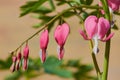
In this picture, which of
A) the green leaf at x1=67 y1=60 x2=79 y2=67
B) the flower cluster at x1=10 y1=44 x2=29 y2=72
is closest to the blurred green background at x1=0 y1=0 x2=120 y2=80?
the green leaf at x1=67 y1=60 x2=79 y2=67

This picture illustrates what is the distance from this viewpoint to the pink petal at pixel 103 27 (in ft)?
3.93

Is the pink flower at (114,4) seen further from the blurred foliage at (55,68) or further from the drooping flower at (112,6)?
the blurred foliage at (55,68)

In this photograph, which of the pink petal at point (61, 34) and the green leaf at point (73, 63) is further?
the green leaf at point (73, 63)

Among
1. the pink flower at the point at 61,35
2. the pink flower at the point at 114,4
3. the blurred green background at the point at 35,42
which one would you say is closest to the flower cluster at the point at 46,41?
the pink flower at the point at 61,35

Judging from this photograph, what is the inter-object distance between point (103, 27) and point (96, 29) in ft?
0.13

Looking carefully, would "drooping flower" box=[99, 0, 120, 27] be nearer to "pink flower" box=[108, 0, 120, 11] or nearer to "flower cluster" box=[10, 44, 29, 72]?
"pink flower" box=[108, 0, 120, 11]

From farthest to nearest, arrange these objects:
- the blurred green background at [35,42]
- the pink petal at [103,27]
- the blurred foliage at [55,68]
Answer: the blurred green background at [35,42], the blurred foliage at [55,68], the pink petal at [103,27]

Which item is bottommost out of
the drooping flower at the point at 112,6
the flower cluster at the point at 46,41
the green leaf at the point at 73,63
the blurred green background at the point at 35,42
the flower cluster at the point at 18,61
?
the blurred green background at the point at 35,42

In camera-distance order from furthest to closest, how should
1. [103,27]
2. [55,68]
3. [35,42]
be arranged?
[35,42] → [55,68] → [103,27]

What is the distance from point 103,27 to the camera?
1.20m


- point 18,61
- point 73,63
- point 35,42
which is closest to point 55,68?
point 73,63

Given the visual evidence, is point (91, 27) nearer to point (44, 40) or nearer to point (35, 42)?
point (44, 40)

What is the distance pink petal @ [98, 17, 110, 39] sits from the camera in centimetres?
120

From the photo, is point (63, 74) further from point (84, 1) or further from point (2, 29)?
point (2, 29)
